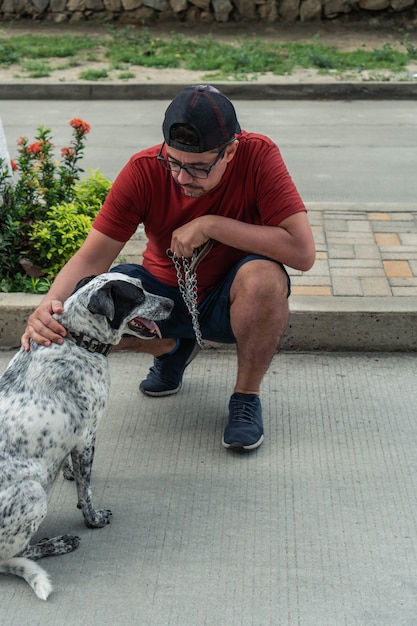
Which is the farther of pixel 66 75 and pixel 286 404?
pixel 66 75

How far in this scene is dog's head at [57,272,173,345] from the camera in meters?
3.01

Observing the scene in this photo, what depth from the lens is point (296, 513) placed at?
332 centimetres

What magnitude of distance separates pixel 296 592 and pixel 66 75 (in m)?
9.76

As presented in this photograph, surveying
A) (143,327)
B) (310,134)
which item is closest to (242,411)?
(143,327)

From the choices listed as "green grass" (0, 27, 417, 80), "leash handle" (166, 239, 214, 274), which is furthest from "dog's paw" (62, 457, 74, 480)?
"green grass" (0, 27, 417, 80)

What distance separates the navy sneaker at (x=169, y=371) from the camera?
406cm

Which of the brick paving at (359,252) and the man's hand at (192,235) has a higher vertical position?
the man's hand at (192,235)

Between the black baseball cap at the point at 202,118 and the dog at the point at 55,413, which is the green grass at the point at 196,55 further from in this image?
the dog at the point at 55,413

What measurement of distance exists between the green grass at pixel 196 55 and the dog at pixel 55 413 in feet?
27.9

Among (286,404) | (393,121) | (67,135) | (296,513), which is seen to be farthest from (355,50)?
(296,513)

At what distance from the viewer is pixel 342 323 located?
4.55m

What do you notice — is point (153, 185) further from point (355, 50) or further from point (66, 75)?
point (355, 50)

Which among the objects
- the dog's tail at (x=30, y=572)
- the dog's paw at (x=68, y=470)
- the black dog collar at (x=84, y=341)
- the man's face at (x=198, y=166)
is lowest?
the dog's paw at (x=68, y=470)

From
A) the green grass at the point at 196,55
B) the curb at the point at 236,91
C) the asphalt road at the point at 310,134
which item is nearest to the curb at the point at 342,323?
the asphalt road at the point at 310,134
